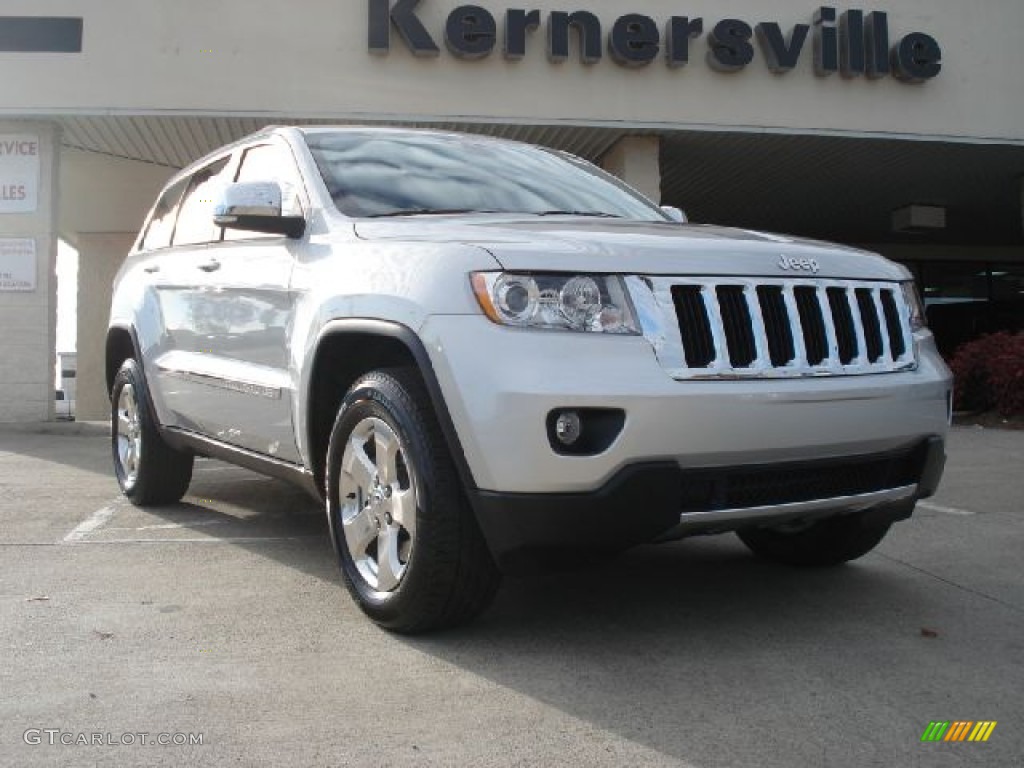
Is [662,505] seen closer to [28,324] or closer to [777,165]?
[28,324]

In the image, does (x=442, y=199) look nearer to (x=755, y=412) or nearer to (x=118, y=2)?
(x=755, y=412)

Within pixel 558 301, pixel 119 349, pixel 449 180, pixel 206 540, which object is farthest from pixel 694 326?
pixel 119 349

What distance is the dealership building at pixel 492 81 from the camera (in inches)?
441

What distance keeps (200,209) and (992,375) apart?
34.2 feet

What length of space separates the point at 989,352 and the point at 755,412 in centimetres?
1142

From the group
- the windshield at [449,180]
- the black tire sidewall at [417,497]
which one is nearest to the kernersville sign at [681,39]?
the windshield at [449,180]

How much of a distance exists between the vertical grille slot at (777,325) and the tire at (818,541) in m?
0.84

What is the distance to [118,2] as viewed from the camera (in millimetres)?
11164

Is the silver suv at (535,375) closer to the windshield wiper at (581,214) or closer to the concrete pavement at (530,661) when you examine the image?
the windshield wiper at (581,214)

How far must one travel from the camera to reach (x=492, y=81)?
11516 millimetres

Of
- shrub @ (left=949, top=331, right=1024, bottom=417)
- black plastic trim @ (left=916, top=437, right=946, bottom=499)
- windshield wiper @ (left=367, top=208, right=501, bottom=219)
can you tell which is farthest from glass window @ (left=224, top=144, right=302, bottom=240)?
shrub @ (left=949, top=331, right=1024, bottom=417)

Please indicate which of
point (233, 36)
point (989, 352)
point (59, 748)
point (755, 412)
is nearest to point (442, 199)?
point (755, 412)

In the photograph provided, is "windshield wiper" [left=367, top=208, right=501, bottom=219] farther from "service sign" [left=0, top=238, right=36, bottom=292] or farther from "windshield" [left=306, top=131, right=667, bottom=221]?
"service sign" [left=0, top=238, right=36, bottom=292]

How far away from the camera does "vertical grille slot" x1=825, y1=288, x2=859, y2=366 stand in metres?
3.16
